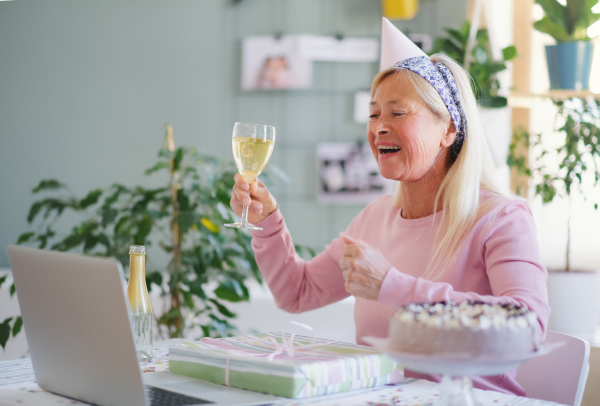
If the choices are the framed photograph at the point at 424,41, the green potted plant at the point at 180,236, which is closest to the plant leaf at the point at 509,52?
the framed photograph at the point at 424,41

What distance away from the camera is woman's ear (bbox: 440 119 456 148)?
1.58 metres

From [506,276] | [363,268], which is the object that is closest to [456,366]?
[363,268]

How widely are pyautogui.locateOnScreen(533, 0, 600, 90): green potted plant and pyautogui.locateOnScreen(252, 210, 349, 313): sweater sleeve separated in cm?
114

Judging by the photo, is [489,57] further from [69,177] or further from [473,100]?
[69,177]

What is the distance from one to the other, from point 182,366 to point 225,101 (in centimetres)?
208

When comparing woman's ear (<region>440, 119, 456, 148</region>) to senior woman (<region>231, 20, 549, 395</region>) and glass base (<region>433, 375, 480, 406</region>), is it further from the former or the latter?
glass base (<region>433, 375, 480, 406</region>)

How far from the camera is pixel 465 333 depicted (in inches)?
32.5

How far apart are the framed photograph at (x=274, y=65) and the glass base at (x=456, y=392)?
90.0 inches

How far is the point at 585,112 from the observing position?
→ 7.72ft

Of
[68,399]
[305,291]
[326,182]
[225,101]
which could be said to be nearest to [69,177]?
[225,101]

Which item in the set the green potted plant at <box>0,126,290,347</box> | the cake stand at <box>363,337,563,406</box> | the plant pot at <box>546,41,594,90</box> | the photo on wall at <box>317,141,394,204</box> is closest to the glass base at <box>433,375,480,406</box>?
the cake stand at <box>363,337,563,406</box>

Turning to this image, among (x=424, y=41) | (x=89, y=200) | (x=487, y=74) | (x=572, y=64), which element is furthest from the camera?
(x=424, y=41)

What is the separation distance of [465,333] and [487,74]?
1937 mm

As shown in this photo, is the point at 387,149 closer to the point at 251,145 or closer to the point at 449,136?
the point at 449,136
